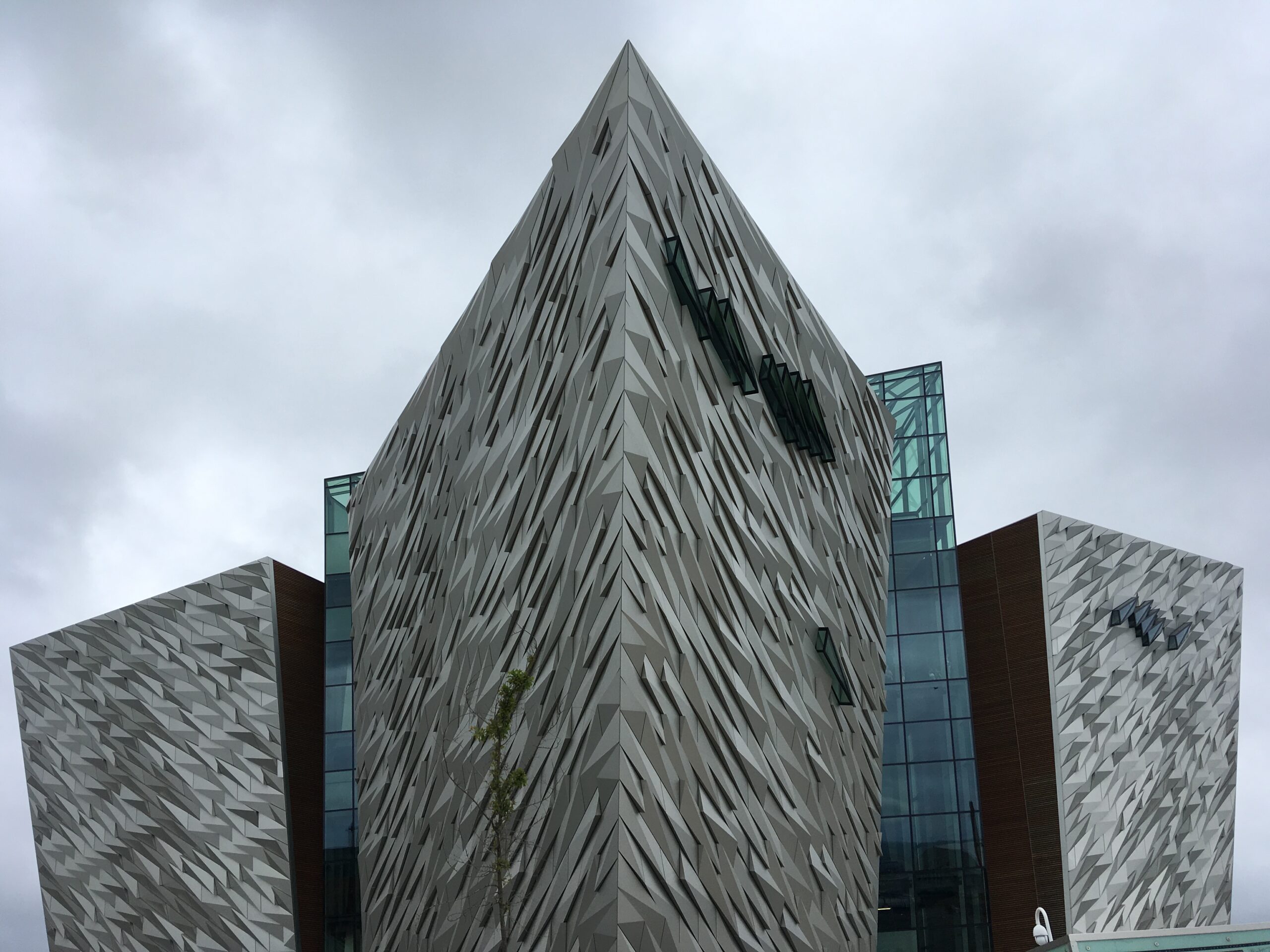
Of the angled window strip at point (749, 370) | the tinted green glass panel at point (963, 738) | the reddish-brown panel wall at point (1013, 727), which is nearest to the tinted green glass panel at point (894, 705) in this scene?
the tinted green glass panel at point (963, 738)

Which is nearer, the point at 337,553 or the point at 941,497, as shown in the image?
the point at 941,497

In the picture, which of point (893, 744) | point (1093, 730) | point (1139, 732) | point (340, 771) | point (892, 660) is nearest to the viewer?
point (1093, 730)

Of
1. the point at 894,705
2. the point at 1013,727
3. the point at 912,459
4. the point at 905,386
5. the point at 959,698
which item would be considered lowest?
the point at 1013,727

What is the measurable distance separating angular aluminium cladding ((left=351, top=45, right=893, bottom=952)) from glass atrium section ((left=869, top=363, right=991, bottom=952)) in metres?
6.69

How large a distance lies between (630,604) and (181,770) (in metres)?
18.2

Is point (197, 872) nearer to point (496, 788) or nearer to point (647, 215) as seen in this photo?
point (496, 788)

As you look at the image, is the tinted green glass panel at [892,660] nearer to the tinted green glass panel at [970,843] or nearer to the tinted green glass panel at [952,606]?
the tinted green glass panel at [952,606]

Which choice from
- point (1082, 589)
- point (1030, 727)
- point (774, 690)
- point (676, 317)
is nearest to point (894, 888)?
point (1030, 727)

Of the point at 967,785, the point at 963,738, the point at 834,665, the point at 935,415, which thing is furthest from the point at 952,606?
the point at 834,665

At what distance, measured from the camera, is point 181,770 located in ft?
101

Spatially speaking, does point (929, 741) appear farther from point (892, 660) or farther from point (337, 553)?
point (337, 553)

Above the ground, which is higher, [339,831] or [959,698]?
[959,698]

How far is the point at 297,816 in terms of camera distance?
32.8 m

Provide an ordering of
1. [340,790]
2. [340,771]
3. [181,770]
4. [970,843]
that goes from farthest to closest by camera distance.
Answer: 1. [340,771]
2. [340,790]
3. [970,843]
4. [181,770]
